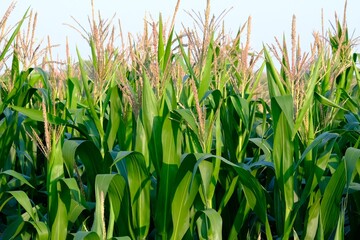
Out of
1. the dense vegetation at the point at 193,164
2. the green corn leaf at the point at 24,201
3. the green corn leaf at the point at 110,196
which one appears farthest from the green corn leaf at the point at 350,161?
the green corn leaf at the point at 24,201

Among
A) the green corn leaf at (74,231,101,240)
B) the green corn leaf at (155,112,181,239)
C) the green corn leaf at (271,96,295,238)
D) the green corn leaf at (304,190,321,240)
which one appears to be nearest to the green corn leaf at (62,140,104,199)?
the green corn leaf at (155,112,181,239)

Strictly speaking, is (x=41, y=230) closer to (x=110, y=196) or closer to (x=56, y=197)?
(x=56, y=197)

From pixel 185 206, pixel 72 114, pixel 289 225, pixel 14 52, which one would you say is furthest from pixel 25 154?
pixel 289 225

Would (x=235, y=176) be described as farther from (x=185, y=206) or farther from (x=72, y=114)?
(x=72, y=114)

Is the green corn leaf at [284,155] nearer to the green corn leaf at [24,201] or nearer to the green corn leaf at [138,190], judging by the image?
the green corn leaf at [138,190]

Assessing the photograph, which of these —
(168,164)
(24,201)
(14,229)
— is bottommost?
(14,229)

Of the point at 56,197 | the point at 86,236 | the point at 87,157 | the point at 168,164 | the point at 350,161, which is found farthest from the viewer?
the point at 87,157

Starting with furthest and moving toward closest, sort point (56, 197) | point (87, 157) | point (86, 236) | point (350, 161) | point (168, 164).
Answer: point (87, 157)
point (56, 197)
point (168, 164)
point (350, 161)
point (86, 236)

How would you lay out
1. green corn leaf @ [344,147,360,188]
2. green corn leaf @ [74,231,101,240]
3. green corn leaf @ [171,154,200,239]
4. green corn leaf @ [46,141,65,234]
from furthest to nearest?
1. green corn leaf @ [46,141,65,234]
2. green corn leaf @ [171,154,200,239]
3. green corn leaf @ [344,147,360,188]
4. green corn leaf @ [74,231,101,240]

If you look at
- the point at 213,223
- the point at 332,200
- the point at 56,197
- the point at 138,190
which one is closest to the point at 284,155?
the point at 332,200

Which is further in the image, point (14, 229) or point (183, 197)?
point (14, 229)

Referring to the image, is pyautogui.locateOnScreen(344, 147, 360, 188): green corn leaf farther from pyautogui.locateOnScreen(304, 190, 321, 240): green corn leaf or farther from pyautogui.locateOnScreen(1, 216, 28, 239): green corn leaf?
pyautogui.locateOnScreen(1, 216, 28, 239): green corn leaf

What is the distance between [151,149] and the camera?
2.97 meters

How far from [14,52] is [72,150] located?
127cm
